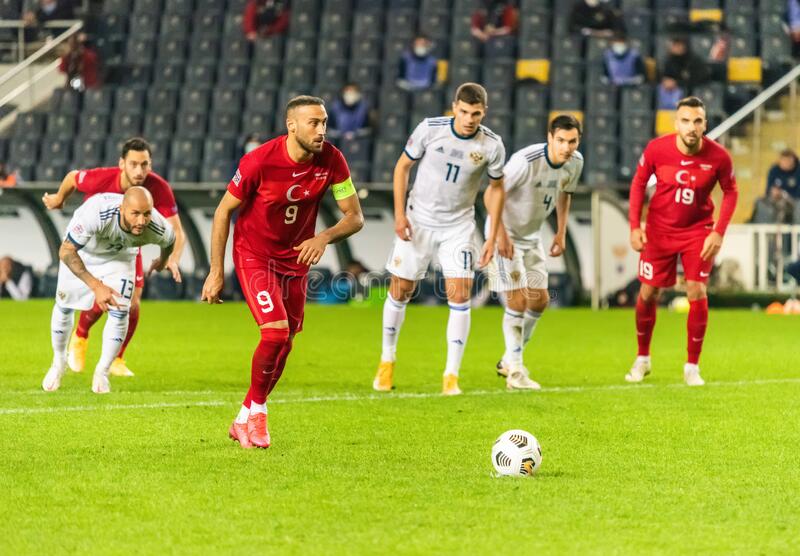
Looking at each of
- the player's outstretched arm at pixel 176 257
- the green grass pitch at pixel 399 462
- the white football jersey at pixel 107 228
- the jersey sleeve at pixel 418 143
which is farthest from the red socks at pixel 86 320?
the jersey sleeve at pixel 418 143

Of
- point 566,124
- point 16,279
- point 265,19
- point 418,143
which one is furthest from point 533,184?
point 265,19

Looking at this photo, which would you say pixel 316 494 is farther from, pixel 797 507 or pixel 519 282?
pixel 519 282

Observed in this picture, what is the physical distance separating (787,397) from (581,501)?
13.6ft

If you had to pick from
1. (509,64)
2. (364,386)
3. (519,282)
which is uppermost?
(509,64)

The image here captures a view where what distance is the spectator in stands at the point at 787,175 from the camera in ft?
64.5

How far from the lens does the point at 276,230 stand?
7.20m

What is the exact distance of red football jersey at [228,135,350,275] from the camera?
698 cm

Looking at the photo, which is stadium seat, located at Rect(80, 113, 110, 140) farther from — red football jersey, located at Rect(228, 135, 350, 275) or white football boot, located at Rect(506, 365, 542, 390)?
red football jersey, located at Rect(228, 135, 350, 275)

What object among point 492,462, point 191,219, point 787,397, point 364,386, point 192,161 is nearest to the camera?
point 492,462

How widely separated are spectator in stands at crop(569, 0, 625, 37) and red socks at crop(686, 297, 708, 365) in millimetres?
12817

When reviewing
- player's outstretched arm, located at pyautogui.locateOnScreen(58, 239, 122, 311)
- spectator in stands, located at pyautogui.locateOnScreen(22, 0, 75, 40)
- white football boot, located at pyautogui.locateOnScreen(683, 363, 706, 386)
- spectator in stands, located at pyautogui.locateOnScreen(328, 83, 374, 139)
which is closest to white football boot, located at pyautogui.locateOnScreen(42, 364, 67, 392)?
player's outstretched arm, located at pyautogui.locateOnScreen(58, 239, 122, 311)

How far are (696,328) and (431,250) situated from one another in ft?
6.61

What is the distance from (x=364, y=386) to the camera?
9930mm

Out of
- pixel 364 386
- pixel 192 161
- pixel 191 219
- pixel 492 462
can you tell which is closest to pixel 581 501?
pixel 492 462
